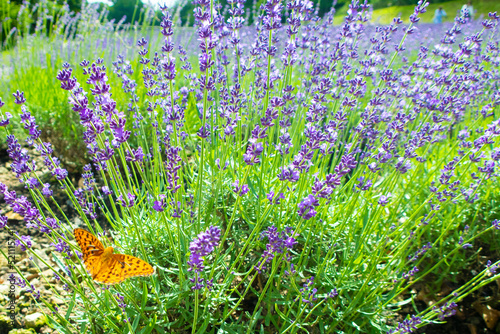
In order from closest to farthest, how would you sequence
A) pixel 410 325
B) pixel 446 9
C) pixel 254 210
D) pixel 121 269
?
1. pixel 121 269
2. pixel 410 325
3. pixel 254 210
4. pixel 446 9

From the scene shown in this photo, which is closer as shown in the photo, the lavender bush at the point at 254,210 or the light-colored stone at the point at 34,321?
the lavender bush at the point at 254,210

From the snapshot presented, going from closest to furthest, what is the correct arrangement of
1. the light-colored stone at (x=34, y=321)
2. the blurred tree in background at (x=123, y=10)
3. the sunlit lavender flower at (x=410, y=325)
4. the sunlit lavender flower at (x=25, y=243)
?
the sunlit lavender flower at (x=25, y=243) < the sunlit lavender flower at (x=410, y=325) < the light-colored stone at (x=34, y=321) < the blurred tree in background at (x=123, y=10)

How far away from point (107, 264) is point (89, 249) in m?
0.17

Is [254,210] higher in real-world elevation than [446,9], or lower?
lower

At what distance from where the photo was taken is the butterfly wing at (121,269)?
1.40m

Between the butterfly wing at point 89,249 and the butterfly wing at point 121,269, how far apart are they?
2.2 inches

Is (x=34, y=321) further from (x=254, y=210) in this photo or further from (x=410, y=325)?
(x=410, y=325)

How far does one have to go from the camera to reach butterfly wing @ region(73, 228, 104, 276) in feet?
5.05

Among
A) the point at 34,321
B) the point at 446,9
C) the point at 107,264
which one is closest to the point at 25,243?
the point at 107,264

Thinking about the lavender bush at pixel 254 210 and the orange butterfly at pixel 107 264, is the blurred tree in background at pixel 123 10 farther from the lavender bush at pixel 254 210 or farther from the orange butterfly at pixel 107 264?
the orange butterfly at pixel 107 264

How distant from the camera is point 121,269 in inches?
58.3

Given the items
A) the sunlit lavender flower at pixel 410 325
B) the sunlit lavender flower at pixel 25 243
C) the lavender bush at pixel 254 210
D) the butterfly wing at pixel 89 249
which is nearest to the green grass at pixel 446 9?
the lavender bush at pixel 254 210

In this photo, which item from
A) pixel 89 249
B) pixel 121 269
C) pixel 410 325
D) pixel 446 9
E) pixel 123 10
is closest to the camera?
pixel 121 269

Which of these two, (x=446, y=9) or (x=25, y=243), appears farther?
(x=446, y=9)
